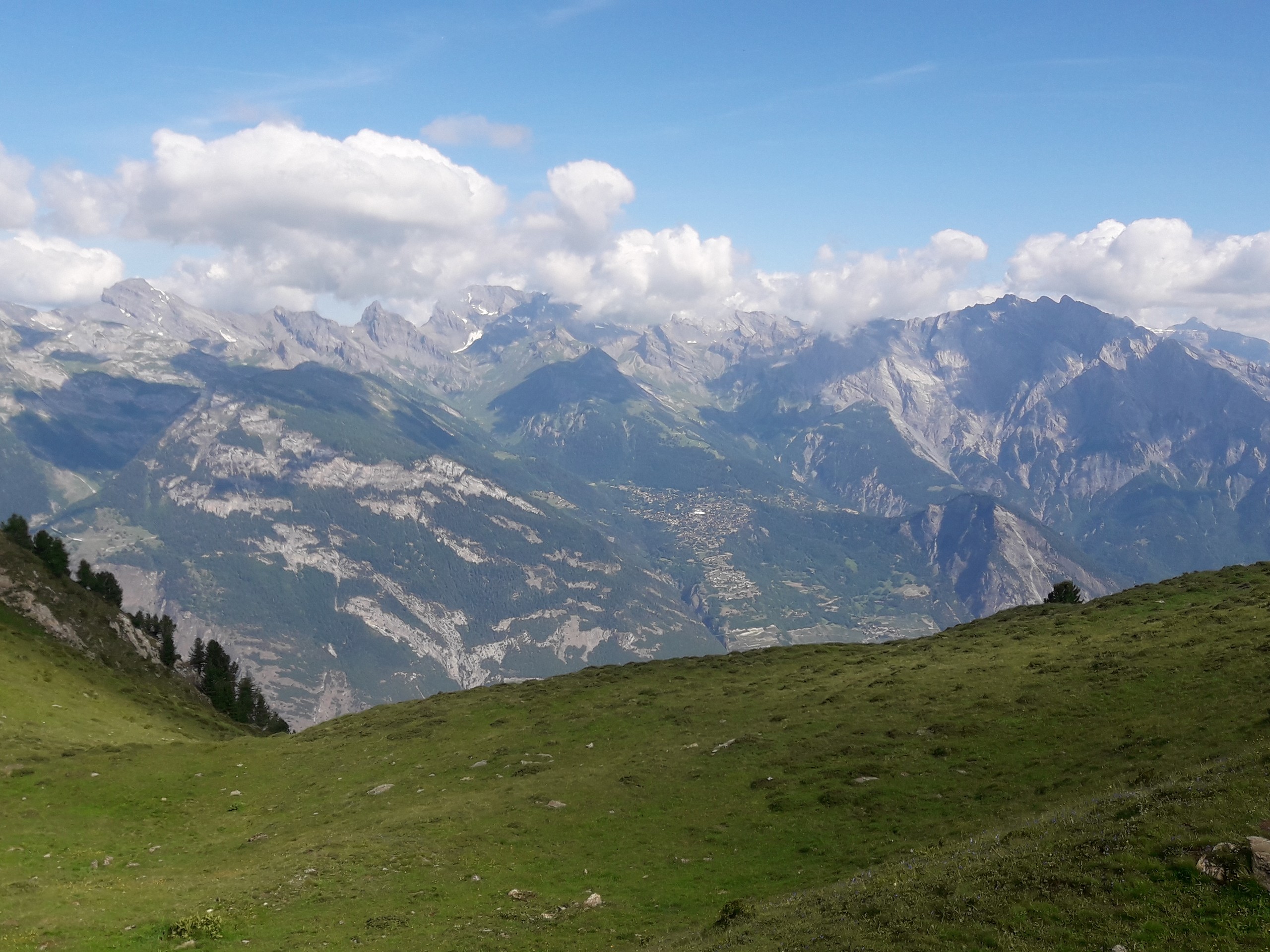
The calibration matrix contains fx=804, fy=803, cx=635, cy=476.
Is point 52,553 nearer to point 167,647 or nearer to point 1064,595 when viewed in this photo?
point 167,647

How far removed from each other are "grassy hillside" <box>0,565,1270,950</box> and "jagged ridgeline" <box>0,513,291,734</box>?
64.6m

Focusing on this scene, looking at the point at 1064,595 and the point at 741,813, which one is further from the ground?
the point at 1064,595

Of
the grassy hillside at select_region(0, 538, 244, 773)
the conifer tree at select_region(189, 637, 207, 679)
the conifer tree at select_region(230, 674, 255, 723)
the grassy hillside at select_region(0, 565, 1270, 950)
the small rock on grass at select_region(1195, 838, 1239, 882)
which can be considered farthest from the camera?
the conifer tree at select_region(189, 637, 207, 679)

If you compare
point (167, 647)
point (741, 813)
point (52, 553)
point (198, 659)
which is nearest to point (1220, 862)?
point (741, 813)

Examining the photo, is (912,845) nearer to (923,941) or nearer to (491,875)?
(923,941)

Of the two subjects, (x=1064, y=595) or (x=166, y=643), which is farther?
(x=166, y=643)

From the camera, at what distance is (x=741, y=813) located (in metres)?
44.9

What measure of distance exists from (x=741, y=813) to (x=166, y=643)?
110553mm

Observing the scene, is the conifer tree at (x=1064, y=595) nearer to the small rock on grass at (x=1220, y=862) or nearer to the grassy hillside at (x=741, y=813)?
the grassy hillside at (x=741, y=813)

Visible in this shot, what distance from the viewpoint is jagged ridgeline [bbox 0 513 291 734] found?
4715 inches

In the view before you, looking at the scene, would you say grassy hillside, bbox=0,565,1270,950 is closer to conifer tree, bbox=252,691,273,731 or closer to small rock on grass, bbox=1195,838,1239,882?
small rock on grass, bbox=1195,838,1239,882

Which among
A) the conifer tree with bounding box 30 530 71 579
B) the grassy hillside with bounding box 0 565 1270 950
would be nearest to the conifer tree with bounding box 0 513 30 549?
the conifer tree with bounding box 30 530 71 579

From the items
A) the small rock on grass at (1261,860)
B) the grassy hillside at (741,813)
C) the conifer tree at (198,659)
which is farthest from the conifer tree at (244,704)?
the small rock on grass at (1261,860)

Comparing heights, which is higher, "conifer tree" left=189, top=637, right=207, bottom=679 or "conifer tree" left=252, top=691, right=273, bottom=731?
"conifer tree" left=189, top=637, right=207, bottom=679
